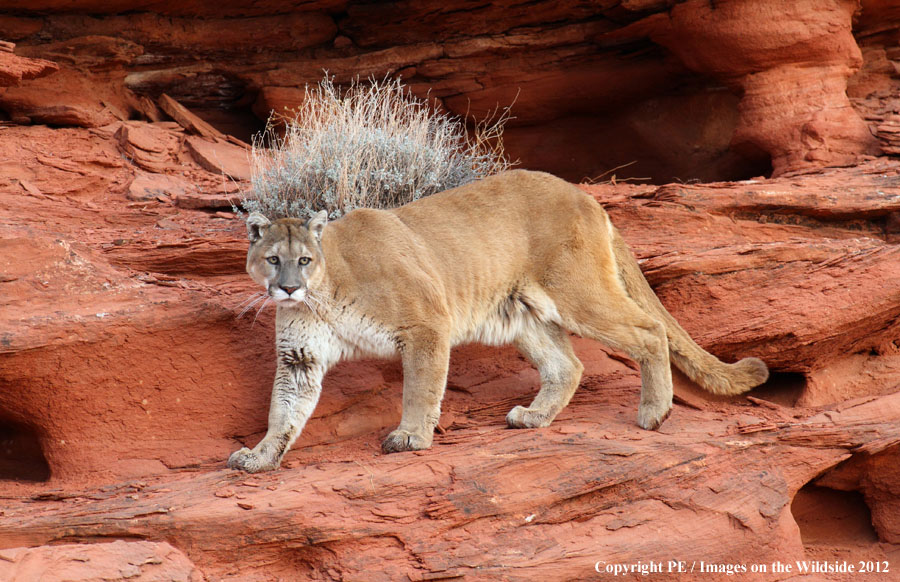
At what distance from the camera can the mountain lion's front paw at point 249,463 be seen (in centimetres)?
495

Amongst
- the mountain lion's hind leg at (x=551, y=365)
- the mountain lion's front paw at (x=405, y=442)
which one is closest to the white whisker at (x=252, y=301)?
the mountain lion's front paw at (x=405, y=442)

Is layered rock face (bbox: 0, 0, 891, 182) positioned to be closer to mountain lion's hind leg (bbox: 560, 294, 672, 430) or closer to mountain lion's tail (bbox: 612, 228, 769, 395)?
mountain lion's tail (bbox: 612, 228, 769, 395)

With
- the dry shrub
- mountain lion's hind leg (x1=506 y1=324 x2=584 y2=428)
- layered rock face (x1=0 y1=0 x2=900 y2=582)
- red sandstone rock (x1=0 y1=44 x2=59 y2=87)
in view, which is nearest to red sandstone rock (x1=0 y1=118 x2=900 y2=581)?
layered rock face (x1=0 y1=0 x2=900 y2=582)

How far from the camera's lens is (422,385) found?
5.21 meters

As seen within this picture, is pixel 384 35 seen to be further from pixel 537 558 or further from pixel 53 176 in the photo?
pixel 537 558

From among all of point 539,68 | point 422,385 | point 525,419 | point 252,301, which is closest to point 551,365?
point 525,419

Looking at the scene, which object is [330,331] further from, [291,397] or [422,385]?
[422,385]

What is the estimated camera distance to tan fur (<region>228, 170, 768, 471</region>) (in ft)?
17.2

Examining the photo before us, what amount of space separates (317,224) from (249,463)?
1.44 metres

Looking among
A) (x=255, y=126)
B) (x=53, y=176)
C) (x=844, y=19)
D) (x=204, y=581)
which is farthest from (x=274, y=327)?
(x=844, y=19)

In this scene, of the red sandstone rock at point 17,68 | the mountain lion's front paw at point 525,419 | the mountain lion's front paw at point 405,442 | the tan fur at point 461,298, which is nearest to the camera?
the mountain lion's front paw at point 405,442

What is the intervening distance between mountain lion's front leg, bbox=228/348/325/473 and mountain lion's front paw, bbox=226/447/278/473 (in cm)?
7

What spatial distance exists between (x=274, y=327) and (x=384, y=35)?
4.99m

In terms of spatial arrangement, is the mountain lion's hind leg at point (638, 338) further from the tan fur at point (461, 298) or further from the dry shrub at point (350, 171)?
the dry shrub at point (350, 171)
